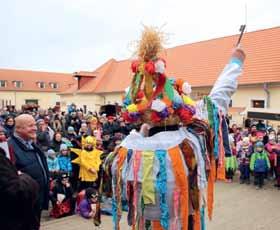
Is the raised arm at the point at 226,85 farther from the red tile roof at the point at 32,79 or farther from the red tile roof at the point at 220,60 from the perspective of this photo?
the red tile roof at the point at 32,79

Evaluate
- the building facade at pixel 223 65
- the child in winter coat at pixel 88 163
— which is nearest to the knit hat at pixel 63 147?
the child in winter coat at pixel 88 163

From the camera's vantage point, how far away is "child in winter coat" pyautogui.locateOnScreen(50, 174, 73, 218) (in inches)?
258

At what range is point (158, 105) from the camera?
2.29 metres

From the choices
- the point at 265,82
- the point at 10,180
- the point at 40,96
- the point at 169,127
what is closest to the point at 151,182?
the point at 169,127

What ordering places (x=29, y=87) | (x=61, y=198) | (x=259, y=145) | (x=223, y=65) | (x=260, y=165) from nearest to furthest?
(x=61, y=198) < (x=260, y=165) < (x=259, y=145) < (x=223, y=65) < (x=29, y=87)

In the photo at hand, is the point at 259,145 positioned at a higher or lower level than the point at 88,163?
higher

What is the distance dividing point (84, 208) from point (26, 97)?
4459 cm

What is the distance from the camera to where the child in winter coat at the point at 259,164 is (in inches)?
346

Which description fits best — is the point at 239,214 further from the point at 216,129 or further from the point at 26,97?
the point at 26,97

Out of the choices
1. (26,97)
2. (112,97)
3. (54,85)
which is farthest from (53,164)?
(54,85)

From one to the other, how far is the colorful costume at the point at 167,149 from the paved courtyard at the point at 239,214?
Result: 355cm

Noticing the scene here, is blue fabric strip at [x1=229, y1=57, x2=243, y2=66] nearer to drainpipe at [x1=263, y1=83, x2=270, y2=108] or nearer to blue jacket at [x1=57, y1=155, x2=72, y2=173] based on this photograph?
blue jacket at [x1=57, y1=155, x2=72, y2=173]

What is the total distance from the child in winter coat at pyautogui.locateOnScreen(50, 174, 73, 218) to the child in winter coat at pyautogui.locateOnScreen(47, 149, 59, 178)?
192mm

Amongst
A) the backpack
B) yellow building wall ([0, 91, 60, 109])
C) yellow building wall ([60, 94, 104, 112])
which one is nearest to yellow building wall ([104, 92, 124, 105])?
yellow building wall ([60, 94, 104, 112])
